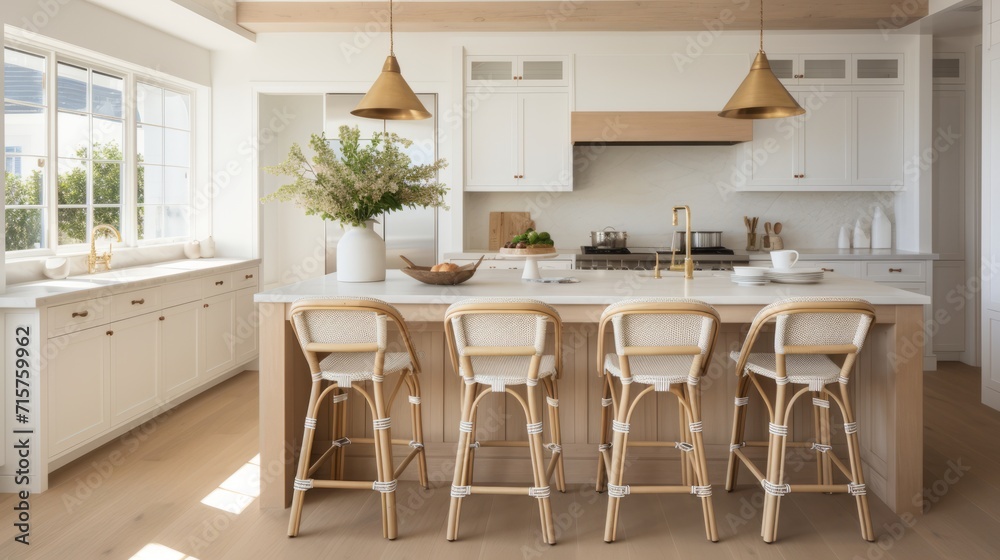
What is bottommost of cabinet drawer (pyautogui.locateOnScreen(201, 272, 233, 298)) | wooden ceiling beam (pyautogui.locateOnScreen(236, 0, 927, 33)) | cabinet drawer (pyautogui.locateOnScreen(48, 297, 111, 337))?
cabinet drawer (pyautogui.locateOnScreen(48, 297, 111, 337))

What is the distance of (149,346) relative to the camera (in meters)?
4.18

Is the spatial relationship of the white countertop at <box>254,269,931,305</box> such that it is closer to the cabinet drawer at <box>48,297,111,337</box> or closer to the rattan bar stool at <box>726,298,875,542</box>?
the rattan bar stool at <box>726,298,875,542</box>

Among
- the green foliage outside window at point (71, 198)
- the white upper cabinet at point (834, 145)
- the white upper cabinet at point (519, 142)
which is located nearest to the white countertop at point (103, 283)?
the green foliage outside window at point (71, 198)

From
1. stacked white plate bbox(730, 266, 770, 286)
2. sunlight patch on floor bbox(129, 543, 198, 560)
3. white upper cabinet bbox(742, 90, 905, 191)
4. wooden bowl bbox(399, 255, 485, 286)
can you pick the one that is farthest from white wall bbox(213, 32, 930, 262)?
sunlight patch on floor bbox(129, 543, 198, 560)

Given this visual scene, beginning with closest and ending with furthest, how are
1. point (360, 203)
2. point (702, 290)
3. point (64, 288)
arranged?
point (702, 290) < point (360, 203) < point (64, 288)

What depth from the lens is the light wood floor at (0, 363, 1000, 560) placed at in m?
2.61

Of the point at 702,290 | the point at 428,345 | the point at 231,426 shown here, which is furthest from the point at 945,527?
the point at 231,426

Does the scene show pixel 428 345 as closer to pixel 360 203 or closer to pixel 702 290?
pixel 360 203

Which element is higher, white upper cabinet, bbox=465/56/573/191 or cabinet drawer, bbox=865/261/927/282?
white upper cabinet, bbox=465/56/573/191

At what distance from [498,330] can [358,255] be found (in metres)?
0.99

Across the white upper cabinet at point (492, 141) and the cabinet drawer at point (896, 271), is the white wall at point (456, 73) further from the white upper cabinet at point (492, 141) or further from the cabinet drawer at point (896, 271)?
the cabinet drawer at point (896, 271)

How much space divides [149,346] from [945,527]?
4.04m

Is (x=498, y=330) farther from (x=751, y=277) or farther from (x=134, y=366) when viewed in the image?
(x=134, y=366)

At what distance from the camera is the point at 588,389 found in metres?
3.22
